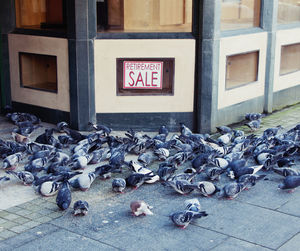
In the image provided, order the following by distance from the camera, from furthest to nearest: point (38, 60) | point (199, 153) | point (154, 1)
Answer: point (38, 60) → point (154, 1) → point (199, 153)

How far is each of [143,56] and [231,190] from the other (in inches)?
156

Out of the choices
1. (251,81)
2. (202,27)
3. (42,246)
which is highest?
(202,27)

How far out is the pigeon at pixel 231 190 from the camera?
7000 mm

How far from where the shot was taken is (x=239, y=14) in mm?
10859

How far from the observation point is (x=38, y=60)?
1086 centimetres

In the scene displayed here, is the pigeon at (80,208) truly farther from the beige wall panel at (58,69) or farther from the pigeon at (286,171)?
the beige wall panel at (58,69)

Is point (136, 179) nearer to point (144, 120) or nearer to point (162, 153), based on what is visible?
point (162, 153)

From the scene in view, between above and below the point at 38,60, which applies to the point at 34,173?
below

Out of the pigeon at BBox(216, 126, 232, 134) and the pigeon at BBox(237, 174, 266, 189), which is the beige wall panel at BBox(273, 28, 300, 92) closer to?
the pigeon at BBox(216, 126, 232, 134)

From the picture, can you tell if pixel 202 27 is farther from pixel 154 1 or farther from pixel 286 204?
pixel 286 204

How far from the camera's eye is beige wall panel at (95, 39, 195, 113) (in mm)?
9984

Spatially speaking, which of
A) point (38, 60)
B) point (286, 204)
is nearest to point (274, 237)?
point (286, 204)

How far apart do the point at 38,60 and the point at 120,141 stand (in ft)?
9.64

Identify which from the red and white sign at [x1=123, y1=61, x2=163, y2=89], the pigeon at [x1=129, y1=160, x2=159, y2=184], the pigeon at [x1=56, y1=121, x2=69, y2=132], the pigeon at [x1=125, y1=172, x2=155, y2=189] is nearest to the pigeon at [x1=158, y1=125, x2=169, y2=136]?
the red and white sign at [x1=123, y1=61, x2=163, y2=89]
